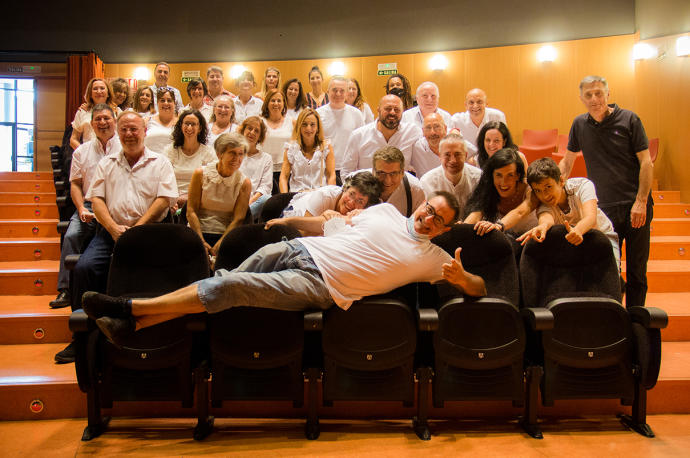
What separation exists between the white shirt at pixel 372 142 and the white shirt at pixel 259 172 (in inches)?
23.8

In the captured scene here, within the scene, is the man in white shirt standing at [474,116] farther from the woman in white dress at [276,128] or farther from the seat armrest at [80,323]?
the seat armrest at [80,323]

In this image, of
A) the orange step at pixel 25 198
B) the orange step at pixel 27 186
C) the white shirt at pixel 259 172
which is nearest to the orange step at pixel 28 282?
the white shirt at pixel 259 172

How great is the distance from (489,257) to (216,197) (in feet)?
5.31

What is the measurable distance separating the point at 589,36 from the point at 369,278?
663 centimetres

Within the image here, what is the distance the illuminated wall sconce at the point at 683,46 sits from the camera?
17.9 ft

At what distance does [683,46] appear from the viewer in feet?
18.1

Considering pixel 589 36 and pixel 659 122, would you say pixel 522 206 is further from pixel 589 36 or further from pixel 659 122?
pixel 589 36

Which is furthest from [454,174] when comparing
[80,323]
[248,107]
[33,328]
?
[248,107]

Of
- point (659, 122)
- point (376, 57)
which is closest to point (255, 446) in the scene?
point (659, 122)

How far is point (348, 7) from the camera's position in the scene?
795 cm

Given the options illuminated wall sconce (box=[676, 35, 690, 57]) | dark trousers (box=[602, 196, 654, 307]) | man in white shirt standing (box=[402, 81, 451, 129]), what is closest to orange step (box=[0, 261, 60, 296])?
man in white shirt standing (box=[402, 81, 451, 129])

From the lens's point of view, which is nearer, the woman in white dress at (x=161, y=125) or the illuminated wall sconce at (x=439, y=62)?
the woman in white dress at (x=161, y=125)

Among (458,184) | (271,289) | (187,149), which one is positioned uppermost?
(187,149)

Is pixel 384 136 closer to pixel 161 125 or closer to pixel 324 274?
pixel 324 274
